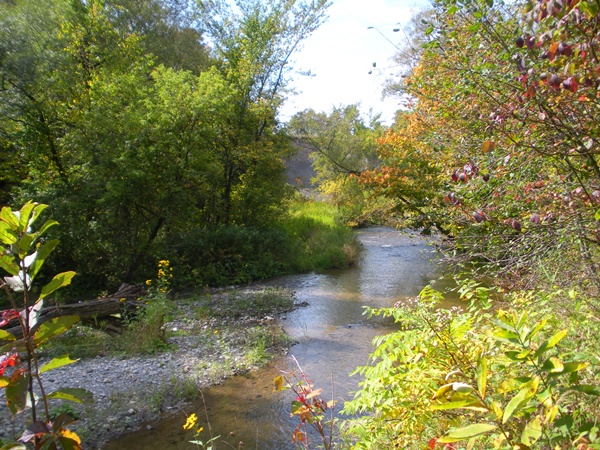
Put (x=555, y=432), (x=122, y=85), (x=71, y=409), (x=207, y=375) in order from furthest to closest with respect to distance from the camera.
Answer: (x=122, y=85), (x=207, y=375), (x=71, y=409), (x=555, y=432)

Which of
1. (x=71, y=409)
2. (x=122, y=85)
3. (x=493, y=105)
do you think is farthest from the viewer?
(x=122, y=85)

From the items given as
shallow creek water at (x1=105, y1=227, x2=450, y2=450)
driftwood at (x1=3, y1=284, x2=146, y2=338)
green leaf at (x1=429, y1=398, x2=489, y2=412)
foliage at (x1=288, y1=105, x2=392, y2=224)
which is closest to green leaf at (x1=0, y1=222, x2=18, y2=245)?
green leaf at (x1=429, y1=398, x2=489, y2=412)

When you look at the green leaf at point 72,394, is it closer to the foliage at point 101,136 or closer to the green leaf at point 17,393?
the green leaf at point 17,393

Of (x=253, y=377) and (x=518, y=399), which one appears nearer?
(x=518, y=399)

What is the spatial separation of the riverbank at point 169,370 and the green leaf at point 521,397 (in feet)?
14.4

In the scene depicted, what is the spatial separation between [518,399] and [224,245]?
12.4m

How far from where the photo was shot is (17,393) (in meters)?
1.36

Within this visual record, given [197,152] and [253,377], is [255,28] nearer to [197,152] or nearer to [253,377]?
[197,152]

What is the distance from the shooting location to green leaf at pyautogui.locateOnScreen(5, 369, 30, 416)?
1.34m

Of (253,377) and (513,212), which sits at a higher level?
(513,212)

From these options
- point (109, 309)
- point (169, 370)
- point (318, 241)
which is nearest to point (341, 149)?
point (318, 241)

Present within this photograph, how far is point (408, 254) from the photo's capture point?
635 inches

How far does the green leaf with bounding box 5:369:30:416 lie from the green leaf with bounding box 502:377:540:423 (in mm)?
1368

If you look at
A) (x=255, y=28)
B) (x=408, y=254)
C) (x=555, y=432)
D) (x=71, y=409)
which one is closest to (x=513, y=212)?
(x=555, y=432)
